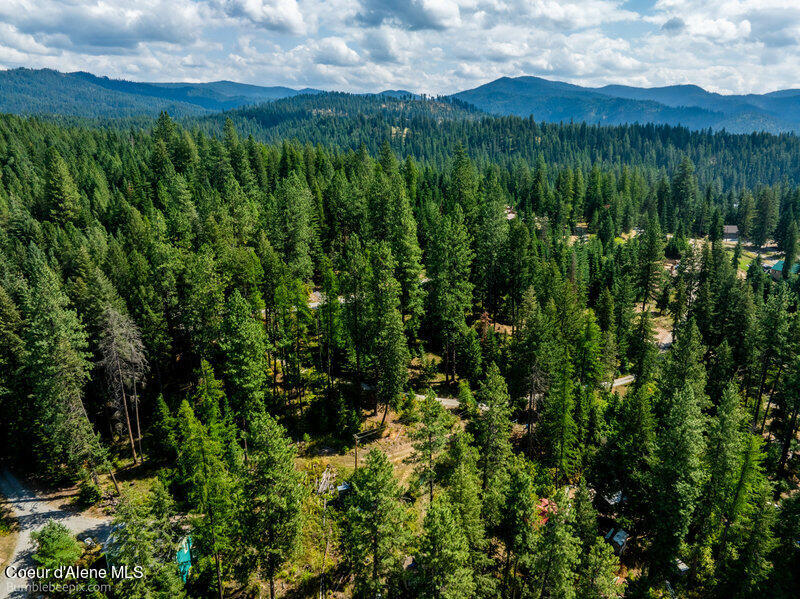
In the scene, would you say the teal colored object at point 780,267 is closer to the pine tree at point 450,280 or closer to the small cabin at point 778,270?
the small cabin at point 778,270

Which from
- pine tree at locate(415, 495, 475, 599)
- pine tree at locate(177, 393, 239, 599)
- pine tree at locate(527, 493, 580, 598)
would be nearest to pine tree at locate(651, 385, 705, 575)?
pine tree at locate(527, 493, 580, 598)

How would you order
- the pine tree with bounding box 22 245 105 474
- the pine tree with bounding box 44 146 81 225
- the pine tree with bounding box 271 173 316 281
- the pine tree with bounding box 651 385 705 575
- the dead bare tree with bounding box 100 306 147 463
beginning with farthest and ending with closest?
1. the pine tree with bounding box 44 146 81 225
2. the pine tree with bounding box 271 173 316 281
3. the dead bare tree with bounding box 100 306 147 463
4. the pine tree with bounding box 22 245 105 474
5. the pine tree with bounding box 651 385 705 575

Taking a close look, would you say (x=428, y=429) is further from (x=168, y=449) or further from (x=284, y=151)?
(x=284, y=151)

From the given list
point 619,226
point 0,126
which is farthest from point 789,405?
point 0,126

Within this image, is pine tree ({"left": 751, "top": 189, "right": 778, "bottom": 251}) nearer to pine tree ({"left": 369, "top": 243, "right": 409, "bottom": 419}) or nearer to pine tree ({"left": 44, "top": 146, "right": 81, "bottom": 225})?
pine tree ({"left": 369, "top": 243, "right": 409, "bottom": 419})

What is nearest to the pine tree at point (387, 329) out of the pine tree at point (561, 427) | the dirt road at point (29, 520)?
the pine tree at point (561, 427)
